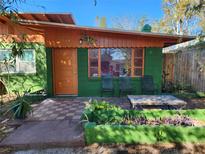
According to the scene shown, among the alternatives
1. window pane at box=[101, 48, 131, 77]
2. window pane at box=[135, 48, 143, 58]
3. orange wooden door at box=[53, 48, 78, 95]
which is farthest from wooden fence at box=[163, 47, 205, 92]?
orange wooden door at box=[53, 48, 78, 95]

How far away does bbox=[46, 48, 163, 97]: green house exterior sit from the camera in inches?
300

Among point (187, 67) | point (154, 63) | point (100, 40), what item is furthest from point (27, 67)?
point (187, 67)

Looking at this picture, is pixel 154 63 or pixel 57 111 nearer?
pixel 57 111

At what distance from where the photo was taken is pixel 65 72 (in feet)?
26.0

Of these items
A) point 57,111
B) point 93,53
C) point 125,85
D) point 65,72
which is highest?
point 93,53

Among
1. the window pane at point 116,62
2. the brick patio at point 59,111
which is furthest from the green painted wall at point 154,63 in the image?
the brick patio at point 59,111

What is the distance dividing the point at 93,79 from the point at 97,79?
16 centimetres

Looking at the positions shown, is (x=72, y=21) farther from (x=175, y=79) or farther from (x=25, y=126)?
(x=175, y=79)

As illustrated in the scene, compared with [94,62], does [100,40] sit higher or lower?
higher

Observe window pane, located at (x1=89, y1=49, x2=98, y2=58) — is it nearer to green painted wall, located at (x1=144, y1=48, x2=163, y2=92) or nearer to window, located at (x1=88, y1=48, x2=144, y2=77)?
window, located at (x1=88, y1=48, x2=144, y2=77)

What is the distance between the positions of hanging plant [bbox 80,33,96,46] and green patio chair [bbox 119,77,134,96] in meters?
1.84

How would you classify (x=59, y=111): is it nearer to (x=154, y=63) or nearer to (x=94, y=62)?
(x=94, y=62)

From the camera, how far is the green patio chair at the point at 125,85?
7.51 metres

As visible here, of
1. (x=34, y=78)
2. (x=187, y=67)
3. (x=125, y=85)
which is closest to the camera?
(x=125, y=85)
